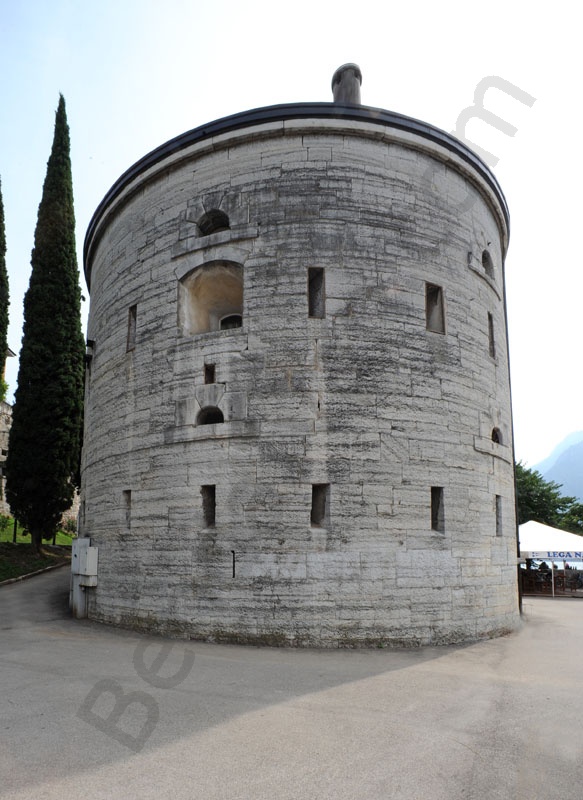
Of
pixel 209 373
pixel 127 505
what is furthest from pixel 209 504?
pixel 209 373

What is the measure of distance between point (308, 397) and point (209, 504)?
7.88 ft

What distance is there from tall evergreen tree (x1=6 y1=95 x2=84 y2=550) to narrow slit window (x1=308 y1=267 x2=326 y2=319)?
12.4m

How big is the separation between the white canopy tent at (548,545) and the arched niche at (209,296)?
33.2 feet

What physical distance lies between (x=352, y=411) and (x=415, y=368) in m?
1.40

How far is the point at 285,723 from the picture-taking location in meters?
5.84

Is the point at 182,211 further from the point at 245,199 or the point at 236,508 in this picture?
the point at 236,508

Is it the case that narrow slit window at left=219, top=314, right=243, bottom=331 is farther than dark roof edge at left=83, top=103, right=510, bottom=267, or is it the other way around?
narrow slit window at left=219, top=314, right=243, bottom=331

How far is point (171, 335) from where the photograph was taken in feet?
37.3

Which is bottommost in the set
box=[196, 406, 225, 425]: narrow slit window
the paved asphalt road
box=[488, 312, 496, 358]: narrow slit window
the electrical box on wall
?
the paved asphalt road

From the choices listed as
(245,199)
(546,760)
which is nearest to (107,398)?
(245,199)

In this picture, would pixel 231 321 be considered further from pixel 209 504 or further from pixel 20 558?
pixel 20 558

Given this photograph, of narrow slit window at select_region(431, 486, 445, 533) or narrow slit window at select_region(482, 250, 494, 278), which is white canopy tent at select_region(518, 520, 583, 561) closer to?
narrow slit window at select_region(431, 486, 445, 533)

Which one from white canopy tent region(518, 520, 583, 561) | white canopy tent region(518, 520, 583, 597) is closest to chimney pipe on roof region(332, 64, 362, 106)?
white canopy tent region(518, 520, 583, 597)

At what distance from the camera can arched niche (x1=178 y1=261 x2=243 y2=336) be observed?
11367mm
